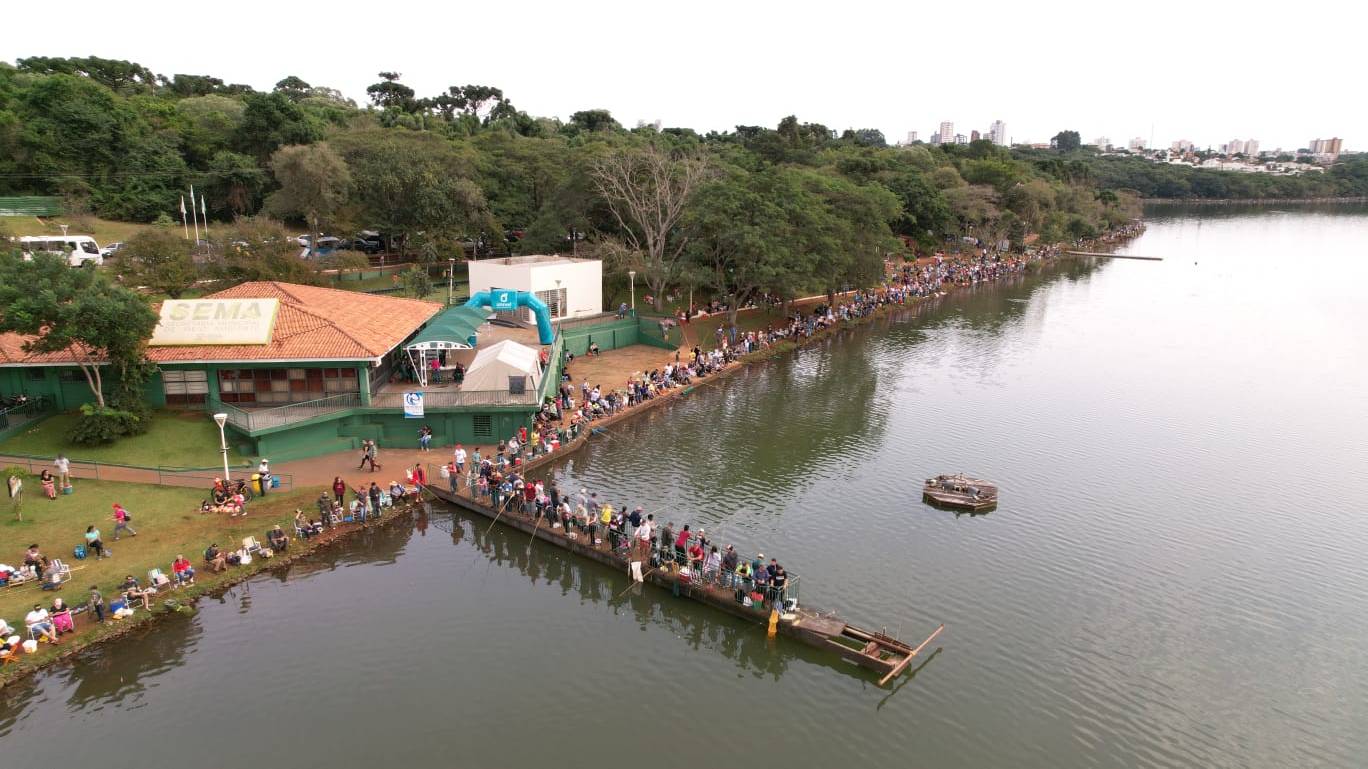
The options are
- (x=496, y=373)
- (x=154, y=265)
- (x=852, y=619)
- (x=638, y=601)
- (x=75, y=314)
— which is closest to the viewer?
(x=852, y=619)

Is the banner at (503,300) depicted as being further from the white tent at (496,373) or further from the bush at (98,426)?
the bush at (98,426)

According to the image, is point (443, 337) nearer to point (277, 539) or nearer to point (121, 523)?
point (277, 539)

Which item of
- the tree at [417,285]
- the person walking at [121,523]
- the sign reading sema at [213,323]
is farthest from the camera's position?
the tree at [417,285]

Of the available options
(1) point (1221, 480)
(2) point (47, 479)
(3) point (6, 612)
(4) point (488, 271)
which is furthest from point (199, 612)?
(1) point (1221, 480)

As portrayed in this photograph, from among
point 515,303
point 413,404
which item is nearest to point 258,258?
point 515,303

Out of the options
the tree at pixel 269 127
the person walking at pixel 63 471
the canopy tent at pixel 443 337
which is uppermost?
the tree at pixel 269 127

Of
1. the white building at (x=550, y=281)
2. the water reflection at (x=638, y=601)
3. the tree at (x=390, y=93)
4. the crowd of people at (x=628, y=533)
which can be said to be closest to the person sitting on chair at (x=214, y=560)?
the water reflection at (x=638, y=601)
